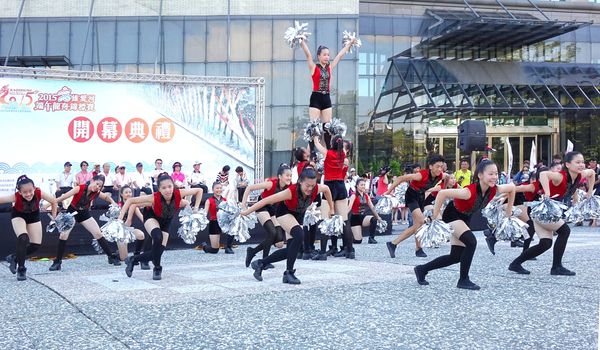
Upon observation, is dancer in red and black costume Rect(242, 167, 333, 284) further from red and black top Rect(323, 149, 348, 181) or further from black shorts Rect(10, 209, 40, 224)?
black shorts Rect(10, 209, 40, 224)

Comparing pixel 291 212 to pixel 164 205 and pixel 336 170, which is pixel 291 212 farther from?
pixel 336 170

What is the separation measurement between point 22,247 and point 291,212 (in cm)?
362

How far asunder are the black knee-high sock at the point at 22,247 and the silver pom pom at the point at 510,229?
596 cm

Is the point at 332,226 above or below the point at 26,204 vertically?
below

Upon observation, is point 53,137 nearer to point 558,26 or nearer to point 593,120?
point 558,26

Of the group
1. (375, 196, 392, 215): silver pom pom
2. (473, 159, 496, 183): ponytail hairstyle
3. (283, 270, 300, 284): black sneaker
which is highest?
(473, 159, 496, 183): ponytail hairstyle

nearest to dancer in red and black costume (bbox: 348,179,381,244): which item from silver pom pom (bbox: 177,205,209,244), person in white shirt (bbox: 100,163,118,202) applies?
silver pom pom (bbox: 177,205,209,244)

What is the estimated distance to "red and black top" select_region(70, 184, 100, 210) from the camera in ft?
31.0

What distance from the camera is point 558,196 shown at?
775cm

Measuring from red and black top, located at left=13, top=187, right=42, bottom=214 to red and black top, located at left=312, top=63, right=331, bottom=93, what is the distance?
13.7 feet

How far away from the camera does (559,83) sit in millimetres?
28328

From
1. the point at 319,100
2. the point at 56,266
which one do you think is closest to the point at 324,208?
the point at 319,100

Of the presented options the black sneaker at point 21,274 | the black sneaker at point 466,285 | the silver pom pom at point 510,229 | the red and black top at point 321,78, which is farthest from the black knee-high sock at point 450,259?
the black sneaker at point 21,274

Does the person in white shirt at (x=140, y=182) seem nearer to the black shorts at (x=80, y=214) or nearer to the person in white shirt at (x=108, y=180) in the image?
the person in white shirt at (x=108, y=180)
